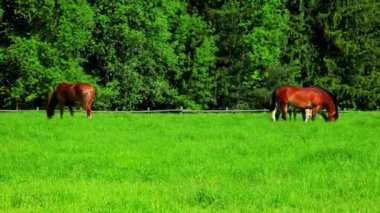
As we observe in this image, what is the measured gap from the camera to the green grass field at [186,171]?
8766 mm

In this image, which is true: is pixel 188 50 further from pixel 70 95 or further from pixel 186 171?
pixel 186 171

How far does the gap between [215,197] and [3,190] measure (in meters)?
3.53

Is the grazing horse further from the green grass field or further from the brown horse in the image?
the brown horse

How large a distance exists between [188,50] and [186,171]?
146 feet

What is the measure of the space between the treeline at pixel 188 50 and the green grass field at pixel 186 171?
28879mm

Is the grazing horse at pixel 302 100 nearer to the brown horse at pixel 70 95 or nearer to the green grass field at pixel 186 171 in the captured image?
the green grass field at pixel 186 171

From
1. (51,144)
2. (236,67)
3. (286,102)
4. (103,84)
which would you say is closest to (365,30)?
(236,67)

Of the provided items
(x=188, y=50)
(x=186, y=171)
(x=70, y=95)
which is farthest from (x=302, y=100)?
(x=188, y=50)

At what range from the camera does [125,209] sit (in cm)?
825

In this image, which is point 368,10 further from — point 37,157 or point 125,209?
point 125,209

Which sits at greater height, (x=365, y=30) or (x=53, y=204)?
(x=365, y=30)

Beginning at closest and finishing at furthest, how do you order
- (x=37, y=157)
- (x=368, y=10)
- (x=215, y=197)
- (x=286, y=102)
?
(x=215, y=197) → (x=37, y=157) → (x=286, y=102) → (x=368, y=10)

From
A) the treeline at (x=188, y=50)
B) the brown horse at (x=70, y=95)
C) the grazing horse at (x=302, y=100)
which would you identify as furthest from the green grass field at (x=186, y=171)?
the treeline at (x=188, y=50)

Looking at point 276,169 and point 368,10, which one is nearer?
point 276,169
